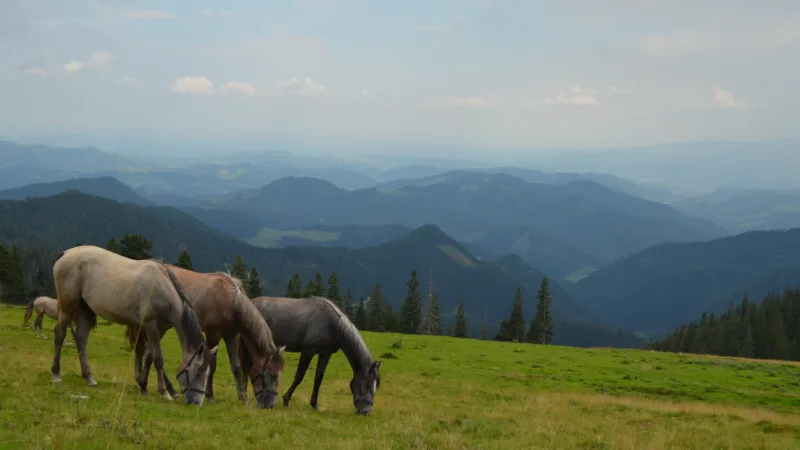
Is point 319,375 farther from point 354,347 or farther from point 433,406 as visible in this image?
point 433,406

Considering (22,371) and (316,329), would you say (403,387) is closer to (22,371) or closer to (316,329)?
(316,329)

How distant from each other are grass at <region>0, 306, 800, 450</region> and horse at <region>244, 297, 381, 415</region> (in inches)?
35.8

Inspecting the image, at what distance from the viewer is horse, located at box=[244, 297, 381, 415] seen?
15367 mm

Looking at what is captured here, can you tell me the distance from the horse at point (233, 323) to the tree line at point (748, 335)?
10515cm

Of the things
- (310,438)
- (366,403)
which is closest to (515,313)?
(366,403)

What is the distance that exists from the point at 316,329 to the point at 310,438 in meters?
5.42

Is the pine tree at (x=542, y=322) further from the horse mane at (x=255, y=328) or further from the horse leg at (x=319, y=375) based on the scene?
the horse mane at (x=255, y=328)

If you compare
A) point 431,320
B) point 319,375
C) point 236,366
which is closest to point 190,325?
point 236,366

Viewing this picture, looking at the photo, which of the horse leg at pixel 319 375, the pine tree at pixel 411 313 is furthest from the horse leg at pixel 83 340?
the pine tree at pixel 411 313

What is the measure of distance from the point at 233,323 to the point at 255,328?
2.10 ft

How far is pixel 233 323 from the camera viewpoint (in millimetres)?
14172

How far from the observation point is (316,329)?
15.5 m

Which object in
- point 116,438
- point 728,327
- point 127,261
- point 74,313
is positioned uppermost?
point 127,261

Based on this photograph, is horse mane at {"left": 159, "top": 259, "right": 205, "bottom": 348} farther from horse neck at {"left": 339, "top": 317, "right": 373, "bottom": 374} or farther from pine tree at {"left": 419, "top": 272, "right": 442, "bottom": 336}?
pine tree at {"left": 419, "top": 272, "right": 442, "bottom": 336}
